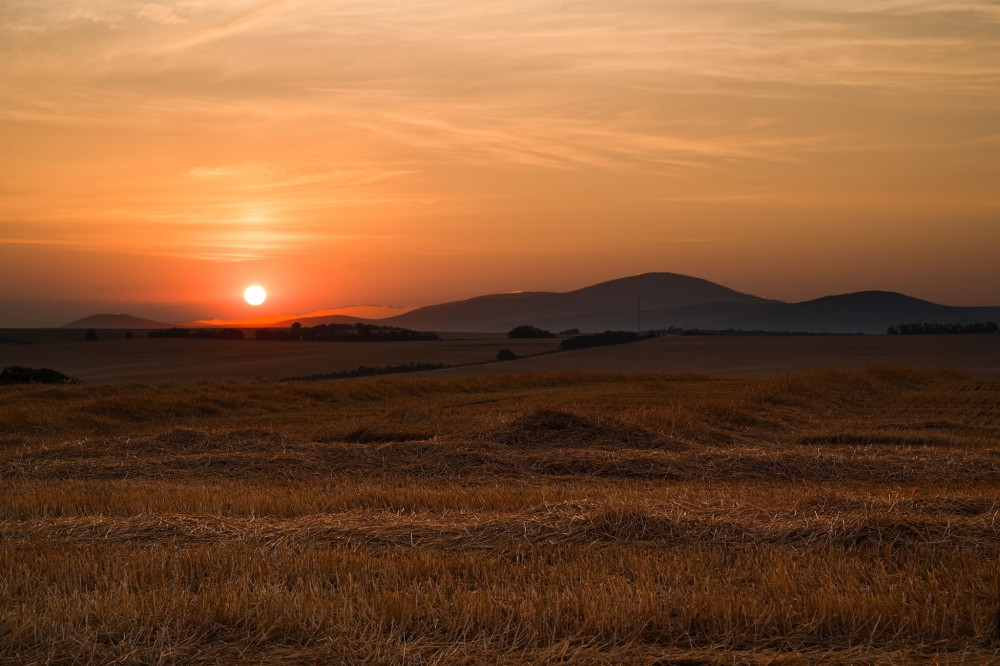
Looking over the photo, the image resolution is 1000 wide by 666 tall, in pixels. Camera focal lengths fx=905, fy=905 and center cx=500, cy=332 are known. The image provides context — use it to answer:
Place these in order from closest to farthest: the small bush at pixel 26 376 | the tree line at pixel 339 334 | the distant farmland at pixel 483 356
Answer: the small bush at pixel 26 376
the distant farmland at pixel 483 356
the tree line at pixel 339 334

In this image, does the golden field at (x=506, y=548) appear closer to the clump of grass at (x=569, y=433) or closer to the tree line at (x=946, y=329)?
the clump of grass at (x=569, y=433)

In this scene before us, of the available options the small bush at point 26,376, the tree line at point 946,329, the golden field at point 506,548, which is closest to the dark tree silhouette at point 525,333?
the tree line at point 946,329

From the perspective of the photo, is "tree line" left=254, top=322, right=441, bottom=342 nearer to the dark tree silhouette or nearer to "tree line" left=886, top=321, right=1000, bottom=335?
the dark tree silhouette

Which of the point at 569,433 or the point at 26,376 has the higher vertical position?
the point at 26,376

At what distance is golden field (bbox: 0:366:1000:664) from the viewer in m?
5.36

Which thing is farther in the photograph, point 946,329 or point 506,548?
point 946,329

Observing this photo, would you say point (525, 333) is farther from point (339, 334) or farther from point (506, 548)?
point (506, 548)

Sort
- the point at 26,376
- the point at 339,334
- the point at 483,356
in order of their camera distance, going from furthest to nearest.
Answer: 1. the point at 339,334
2. the point at 483,356
3. the point at 26,376

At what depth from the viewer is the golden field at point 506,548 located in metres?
5.36

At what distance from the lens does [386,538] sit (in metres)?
7.73

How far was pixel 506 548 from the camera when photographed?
7.39 metres

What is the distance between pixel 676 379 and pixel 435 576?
2822cm

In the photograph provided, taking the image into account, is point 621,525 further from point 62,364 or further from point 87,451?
point 62,364

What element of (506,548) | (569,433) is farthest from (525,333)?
(506,548)
